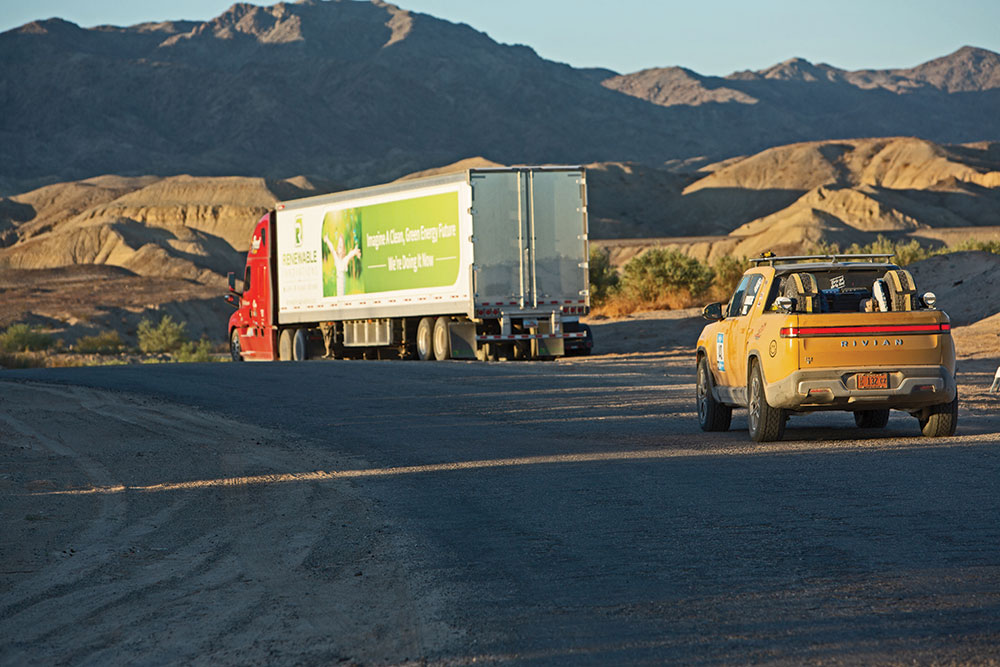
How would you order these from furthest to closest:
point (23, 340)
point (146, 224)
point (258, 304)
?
1. point (146, 224)
2. point (23, 340)
3. point (258, 304)

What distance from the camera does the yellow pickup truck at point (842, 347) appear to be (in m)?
13.0

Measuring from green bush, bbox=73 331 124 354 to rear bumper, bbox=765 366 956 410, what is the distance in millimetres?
45219

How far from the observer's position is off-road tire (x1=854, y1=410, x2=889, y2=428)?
1554 centimetres

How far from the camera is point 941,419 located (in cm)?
1360

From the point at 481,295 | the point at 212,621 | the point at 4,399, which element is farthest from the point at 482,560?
the point at 481,295

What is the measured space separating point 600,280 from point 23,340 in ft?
78.3

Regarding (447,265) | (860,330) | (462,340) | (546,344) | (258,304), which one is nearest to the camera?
(860,330)

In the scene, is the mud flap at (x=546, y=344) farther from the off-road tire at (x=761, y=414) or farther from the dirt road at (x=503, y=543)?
the off-road tire at (x=761, y=414)

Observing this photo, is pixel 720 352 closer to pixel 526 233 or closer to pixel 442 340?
pixel 526 233

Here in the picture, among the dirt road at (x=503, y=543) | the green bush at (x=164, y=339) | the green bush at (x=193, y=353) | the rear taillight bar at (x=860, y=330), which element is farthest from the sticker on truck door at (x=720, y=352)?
the green bush at (x=164, y=339)

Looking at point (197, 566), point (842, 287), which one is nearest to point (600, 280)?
point (842, 287)

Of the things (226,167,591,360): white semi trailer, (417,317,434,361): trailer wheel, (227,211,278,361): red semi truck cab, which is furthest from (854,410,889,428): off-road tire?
(227,211,278,361): red semi truck cab

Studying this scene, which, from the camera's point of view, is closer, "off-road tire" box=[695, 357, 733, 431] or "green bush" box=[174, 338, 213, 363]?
"off-road tire" box=[695, 357, 733, 431]

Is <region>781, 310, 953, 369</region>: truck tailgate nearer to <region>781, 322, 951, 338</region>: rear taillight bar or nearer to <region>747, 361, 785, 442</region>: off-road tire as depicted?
<region>781, 322, 951, 338</region>: rear taillight bar
